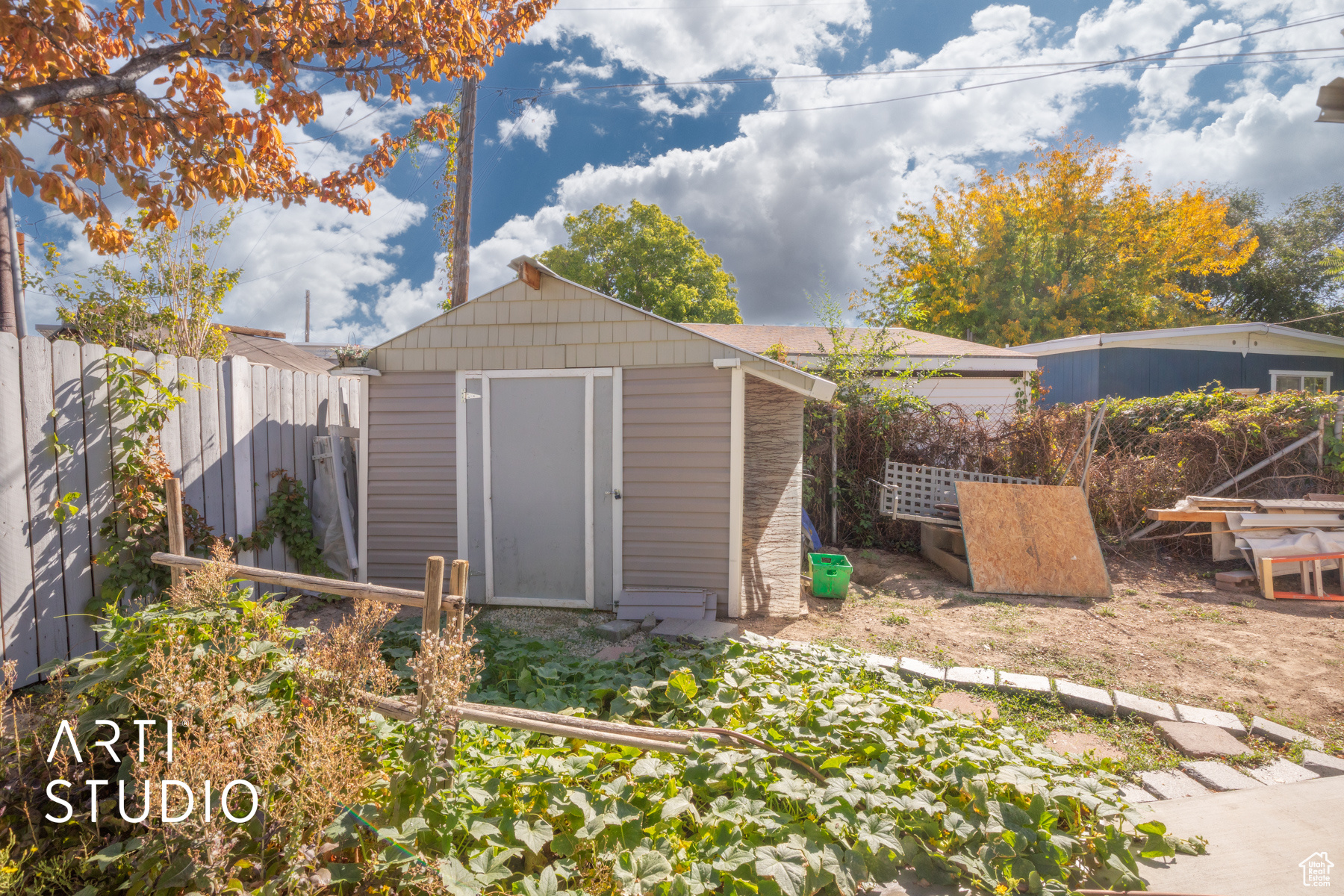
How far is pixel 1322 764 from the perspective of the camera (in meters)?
2.94

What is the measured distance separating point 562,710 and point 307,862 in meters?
1.61

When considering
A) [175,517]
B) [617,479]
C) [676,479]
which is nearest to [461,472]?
[617,479]

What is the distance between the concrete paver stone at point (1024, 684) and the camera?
146 inches

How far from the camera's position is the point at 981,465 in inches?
310

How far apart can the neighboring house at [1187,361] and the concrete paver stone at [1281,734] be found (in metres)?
9.78

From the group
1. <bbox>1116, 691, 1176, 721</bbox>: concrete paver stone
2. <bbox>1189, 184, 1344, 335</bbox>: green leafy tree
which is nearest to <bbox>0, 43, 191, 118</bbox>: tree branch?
<bbox>1116, 691, 1176, 721</bbox>: concrete paver stone

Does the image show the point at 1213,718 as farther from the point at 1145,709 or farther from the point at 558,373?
the point at 558,373

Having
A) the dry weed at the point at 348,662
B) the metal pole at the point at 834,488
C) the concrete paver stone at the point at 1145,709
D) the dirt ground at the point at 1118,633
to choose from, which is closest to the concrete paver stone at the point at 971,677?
the dirt ground at the point at 1118,633

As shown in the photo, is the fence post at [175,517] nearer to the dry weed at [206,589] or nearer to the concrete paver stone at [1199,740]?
the dry weed at [206,589]

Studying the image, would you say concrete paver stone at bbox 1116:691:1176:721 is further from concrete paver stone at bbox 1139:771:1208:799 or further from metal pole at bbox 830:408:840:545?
metal pole at bbox 830:408:840:545

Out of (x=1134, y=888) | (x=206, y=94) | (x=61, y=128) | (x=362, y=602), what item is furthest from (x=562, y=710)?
(x=206, y=94)

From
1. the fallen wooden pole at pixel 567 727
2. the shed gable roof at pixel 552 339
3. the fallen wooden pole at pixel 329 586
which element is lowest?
the fallen wooden pole at pixel 567 727

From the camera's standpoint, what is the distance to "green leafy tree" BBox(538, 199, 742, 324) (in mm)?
20797

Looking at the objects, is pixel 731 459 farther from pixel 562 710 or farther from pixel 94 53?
pixel 94 53
